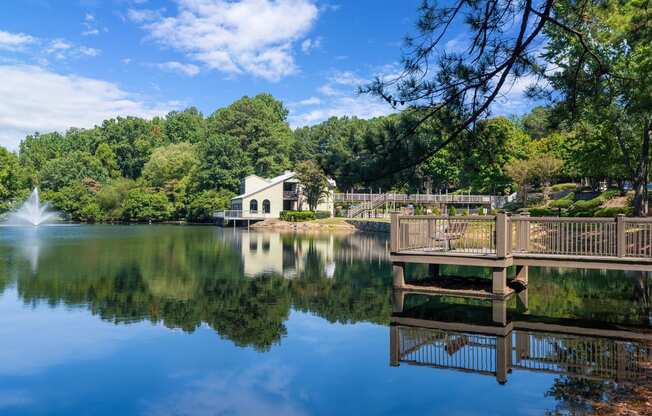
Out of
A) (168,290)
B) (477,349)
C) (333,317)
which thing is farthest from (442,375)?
(168,290)

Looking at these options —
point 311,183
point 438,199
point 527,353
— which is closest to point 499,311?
point 527,353

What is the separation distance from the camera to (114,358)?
26.6 ft

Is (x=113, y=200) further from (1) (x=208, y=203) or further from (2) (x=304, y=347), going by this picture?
(2) (x=304, y=347)

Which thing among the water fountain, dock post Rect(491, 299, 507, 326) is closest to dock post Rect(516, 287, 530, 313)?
dock post Rect(491, 299, 507, 326)

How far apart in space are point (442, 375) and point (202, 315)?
19.0 feet

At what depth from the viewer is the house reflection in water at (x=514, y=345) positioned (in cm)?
732

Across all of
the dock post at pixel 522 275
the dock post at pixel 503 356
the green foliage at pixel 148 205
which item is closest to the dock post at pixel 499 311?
the dock post at pixel 503 356

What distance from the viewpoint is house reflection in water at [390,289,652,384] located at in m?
7.32

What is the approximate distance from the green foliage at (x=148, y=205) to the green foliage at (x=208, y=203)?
3665 millimetres

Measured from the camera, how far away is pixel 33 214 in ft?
198

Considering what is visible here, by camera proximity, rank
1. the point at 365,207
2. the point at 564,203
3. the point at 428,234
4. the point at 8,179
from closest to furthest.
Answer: the point at 428,234
the point at 564,203
the point at 365,207
the point at 8,179

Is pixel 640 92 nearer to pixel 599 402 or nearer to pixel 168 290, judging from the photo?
pixel 599 402

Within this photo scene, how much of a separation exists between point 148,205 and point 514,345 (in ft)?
196

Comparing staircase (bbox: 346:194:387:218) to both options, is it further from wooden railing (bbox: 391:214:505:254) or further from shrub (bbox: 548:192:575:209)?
wooden railing (bbox: 391:214:505:254)
